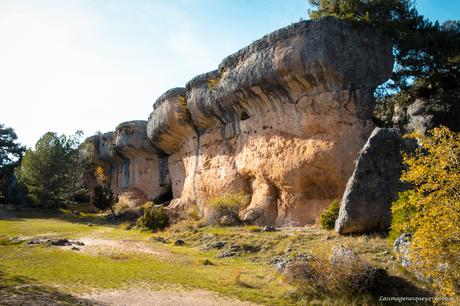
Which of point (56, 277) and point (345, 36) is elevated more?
point (345, 36)

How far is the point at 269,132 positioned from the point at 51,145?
30.2 m

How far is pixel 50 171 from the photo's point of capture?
150 ft

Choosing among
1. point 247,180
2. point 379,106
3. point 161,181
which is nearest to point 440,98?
point 379,106

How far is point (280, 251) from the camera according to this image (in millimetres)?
17422

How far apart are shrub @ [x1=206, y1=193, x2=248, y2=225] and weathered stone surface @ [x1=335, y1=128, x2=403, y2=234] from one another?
9.99 m

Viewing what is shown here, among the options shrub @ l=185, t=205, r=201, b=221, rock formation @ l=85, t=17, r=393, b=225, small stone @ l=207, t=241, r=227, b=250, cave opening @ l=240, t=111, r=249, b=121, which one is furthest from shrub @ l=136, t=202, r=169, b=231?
small stone @ l=207, t=241, r=227, b=250

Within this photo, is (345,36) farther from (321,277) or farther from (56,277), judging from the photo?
(56,277)

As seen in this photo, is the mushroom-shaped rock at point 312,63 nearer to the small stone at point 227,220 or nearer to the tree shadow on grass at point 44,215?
the small stone at point 227,220

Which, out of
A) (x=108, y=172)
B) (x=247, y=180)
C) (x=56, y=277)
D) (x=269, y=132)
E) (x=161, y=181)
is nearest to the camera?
(x=56, y=277)

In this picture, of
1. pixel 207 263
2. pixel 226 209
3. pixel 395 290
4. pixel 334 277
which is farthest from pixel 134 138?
pixel 395 290

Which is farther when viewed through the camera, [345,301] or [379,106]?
[379,106]

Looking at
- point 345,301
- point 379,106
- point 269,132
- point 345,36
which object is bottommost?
point 345,301

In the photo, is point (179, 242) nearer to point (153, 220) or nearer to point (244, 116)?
point (153, 220)

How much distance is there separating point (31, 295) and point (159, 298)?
10.2 feet
